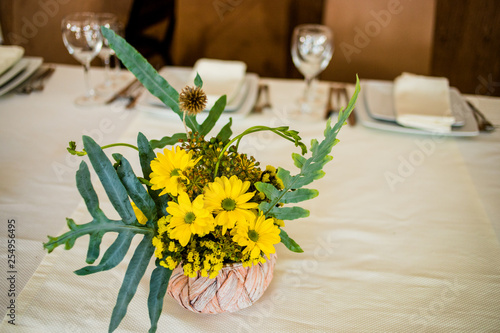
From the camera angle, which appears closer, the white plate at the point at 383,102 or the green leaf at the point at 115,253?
the green leaf at the point at 115,253

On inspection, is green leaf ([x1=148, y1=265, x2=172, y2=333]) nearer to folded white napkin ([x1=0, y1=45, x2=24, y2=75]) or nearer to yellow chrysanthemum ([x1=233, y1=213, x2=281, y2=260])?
yellow chrysanthemum ([x1=233, y1=213, x2=281, y2=260])

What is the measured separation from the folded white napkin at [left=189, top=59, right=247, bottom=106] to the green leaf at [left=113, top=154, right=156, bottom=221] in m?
0.62

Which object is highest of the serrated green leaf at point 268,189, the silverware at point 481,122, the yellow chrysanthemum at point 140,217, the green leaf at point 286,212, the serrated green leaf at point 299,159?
the serrated green leaf at point 299,159

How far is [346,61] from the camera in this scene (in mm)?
1624

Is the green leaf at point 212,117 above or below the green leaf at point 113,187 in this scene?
above

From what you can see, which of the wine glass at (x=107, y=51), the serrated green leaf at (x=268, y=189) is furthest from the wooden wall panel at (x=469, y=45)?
the serrated green leaf at (x=268, y=189)

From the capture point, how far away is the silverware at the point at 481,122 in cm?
108

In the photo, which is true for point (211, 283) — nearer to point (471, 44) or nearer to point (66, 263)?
point (66, 263)

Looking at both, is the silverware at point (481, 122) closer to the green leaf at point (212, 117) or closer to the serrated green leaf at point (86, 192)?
the green leaf at point (212, 117)

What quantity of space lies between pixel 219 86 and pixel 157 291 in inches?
30.0

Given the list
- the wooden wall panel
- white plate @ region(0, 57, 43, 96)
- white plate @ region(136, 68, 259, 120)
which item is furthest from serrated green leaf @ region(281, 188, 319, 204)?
the wooden wall panel

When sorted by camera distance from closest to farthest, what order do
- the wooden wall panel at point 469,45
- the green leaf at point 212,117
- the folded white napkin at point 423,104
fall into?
1. the green leaf at point 212,117
2. the folded white napkin at point 423,104
3. the wooden wall panel at point 469,45

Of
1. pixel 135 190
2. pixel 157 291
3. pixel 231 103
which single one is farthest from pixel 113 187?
pixel 231 103

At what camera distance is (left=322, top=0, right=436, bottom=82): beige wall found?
5.22 ft
